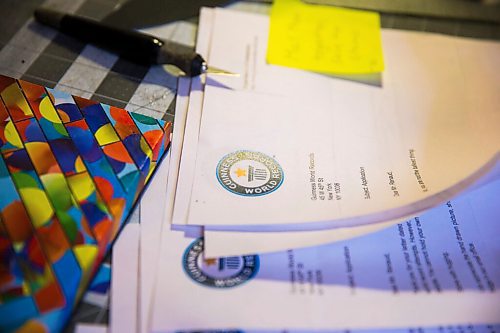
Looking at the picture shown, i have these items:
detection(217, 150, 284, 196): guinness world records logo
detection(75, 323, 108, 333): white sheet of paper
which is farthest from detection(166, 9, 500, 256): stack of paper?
detection(75, 323, 108, 333): white sheet of paper

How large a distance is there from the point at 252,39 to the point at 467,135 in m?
0.27

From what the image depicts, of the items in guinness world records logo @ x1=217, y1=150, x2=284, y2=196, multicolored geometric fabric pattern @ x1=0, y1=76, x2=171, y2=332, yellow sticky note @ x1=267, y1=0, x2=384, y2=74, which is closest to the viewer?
multicolored geometric fabric pattern @ x1=0, y1=76, x2=171, y2=332

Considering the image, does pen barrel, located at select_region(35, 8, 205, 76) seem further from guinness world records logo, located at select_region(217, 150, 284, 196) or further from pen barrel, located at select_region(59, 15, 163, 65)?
guinness world records logo, located at select_region(217, 150, 284, 196)

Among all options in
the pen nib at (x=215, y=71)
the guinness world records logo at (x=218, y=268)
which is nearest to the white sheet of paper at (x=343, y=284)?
the guinness world records logo at (x=218, y=268)

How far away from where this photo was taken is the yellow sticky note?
0.62 m

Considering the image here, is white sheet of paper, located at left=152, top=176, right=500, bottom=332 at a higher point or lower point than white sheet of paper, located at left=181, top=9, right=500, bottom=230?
lower

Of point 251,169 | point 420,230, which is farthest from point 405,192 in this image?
point 251,169

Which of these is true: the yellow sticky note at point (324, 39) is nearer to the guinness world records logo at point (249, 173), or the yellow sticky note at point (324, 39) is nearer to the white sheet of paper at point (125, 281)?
the guinness world records logo at point (249, 173)

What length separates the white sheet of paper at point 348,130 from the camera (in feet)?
1.53

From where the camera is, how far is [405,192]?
1.59 ft

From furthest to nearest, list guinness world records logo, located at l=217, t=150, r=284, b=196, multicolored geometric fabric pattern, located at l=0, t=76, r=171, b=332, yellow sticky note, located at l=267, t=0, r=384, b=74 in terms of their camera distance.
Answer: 1. yellow sticky note, located at l=267, t=0, r=384, b=74
2. guinness world records logo, located at l=217, t=150, r=284, b=196
3. multicolored geometric fabric pattern, located at l=0, t=76, r=171, b=332

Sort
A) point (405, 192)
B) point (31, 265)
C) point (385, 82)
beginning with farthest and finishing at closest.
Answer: point (385, 82) < point (405, 192) < point (31, 265)

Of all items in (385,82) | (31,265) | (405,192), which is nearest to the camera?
(31,265)

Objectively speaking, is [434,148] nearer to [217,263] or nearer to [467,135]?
[467,135]
